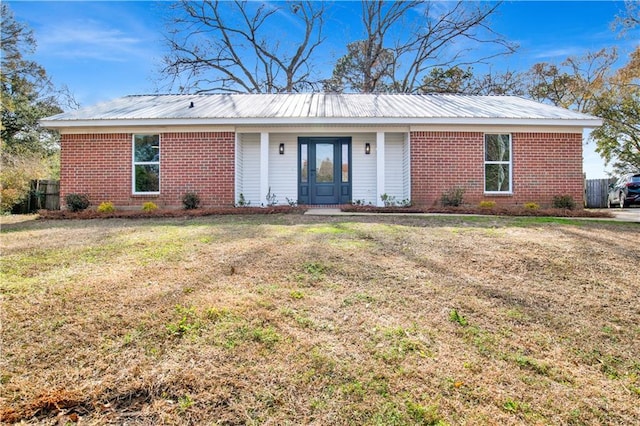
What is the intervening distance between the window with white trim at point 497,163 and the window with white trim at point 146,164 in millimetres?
10140

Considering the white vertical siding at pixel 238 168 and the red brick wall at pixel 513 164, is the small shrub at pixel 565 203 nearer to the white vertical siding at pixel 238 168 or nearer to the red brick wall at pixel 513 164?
the red brick wall at pixel 513 164

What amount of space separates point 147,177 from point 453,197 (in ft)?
30.6

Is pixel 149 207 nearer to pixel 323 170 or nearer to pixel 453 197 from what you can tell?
pixel 323 170

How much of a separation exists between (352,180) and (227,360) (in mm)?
9480

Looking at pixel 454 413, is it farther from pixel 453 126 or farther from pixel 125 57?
pixel 125 57

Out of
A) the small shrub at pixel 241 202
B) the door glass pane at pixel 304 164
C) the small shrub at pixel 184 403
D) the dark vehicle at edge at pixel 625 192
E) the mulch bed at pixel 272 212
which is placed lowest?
the small shrub at pixel 184 403

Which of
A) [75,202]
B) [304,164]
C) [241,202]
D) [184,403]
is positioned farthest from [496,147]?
[75,202]

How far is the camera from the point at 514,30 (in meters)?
19.0

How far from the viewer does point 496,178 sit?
35.7 feet

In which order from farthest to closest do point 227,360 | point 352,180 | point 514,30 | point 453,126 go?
point 514,30
point 352,180
point 453,126
point 227,360

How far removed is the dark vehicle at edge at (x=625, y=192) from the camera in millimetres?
15279

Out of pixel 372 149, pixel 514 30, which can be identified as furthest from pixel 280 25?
pixel 372 149

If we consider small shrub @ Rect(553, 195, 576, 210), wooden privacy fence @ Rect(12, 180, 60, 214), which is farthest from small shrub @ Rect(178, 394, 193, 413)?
wooden privacy fence @ Rect(12, 180, 60, 214)

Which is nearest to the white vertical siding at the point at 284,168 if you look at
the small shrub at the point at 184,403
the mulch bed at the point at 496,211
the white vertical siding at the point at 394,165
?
the mulch bed at the point at 496,211
